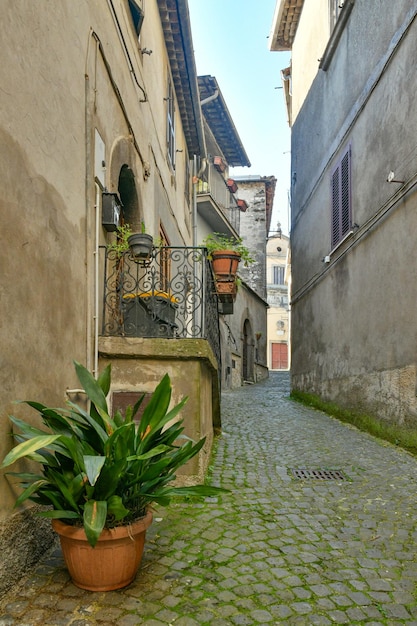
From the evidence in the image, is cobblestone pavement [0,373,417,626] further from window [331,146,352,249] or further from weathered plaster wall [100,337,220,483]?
window [331,146,352,249]

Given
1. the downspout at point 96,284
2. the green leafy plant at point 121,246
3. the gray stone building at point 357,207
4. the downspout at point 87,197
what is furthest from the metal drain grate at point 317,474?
the green leafy plant at point 121,246

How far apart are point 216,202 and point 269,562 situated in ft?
44.2

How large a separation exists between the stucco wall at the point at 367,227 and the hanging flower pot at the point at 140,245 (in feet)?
10.7

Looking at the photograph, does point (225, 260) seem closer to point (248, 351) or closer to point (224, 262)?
point (224, 262)

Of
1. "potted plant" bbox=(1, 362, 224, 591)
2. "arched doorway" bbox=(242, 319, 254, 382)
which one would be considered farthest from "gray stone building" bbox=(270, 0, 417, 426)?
"arched doorway" bbox=(242, 319, 254, 382)

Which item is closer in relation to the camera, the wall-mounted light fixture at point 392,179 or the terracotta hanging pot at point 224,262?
the wall-mounted light fixture at point 392,179

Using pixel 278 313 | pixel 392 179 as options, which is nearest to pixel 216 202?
pixel 392 179

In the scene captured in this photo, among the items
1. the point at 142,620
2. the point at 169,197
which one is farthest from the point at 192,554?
the point at 169,197

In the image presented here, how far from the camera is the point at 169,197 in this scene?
9.68 m

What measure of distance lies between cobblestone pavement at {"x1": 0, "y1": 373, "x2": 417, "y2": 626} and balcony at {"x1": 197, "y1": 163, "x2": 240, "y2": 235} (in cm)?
1088

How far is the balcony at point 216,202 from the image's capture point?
48.4ft

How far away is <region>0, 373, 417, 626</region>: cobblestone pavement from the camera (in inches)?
95.0

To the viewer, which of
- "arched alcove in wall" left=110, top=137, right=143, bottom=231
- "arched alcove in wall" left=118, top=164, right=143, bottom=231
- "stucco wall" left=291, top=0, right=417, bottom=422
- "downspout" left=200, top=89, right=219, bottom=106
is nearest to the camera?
"arched alcove in wall" left=110, top=137, right=143, bottom=231

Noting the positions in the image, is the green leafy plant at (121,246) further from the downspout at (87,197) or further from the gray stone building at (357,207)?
the gray stone building at (357,207)
